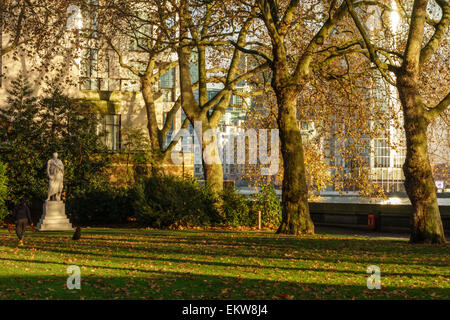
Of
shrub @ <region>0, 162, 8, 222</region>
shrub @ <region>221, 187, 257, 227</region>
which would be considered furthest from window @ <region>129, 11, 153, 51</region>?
shrub @ <region>0, 162, 8, 222</region>

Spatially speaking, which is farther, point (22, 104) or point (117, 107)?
point (117, 107)

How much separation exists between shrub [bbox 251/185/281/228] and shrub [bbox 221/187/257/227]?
56cm

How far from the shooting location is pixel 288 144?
2184 centimetres

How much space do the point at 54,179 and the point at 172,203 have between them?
4881 mm

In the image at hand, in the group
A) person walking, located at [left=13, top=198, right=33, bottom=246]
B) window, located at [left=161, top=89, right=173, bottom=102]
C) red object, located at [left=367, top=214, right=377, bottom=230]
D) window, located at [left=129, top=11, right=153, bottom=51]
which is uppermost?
window, located at [left=129, top=11, right=153, bottom=51]


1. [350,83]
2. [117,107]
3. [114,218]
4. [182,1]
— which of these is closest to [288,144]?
[350,83]

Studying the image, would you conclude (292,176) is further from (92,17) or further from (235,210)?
(92,17)

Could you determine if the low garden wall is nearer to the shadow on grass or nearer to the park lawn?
the park lawn

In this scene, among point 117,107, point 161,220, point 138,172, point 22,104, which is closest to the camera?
point 161,220

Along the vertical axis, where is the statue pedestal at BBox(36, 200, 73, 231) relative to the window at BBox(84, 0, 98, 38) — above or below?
below

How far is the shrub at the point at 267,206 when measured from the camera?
29.9 metres

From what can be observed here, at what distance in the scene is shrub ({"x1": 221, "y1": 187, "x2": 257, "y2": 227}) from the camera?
28.7 meters

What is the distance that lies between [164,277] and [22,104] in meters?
23.0
